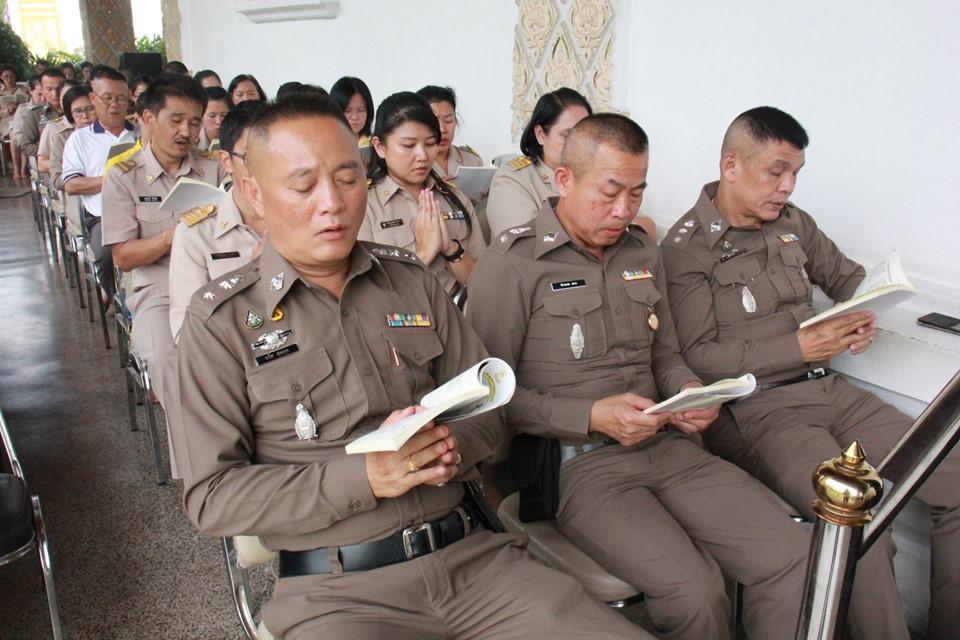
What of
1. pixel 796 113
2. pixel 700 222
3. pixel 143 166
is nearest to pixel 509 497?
pixel 700 222

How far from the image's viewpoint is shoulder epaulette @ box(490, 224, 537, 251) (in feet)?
6.53

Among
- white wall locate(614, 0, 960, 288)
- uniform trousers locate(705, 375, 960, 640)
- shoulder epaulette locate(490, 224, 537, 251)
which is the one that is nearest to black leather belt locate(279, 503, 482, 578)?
shoulder epaulette locate(490, 224, 537, 251)

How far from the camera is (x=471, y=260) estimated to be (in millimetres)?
2914

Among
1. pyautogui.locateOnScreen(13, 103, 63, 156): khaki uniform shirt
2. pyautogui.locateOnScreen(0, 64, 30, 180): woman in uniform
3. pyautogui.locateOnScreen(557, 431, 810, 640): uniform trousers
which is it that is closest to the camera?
pyautogui.locateOnScreen(557, 431, 810, 640): uniform trousers

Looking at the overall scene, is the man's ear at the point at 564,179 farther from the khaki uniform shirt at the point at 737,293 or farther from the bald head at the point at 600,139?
the khaki uniform shirt at the point at 737,293

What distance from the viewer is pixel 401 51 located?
17.3ft

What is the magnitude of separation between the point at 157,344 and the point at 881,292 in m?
2.32

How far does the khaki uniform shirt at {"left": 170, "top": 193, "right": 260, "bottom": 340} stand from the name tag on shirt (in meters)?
1.10

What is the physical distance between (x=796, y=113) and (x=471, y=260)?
124 cm

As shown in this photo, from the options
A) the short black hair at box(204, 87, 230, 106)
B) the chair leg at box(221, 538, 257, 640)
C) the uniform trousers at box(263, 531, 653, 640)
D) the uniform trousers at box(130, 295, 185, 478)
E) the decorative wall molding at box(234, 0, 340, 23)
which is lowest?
the chair leg at box(221, 538, 257, 640)

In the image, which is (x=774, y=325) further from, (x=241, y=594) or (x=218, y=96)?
(x=218, y=96)

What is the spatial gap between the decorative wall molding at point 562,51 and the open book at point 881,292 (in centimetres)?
170

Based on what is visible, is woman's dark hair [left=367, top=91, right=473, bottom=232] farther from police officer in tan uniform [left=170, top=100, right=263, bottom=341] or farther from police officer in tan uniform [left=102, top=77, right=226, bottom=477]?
police officer in tan uniform [left=102, top=77, right=226, bottom=477]

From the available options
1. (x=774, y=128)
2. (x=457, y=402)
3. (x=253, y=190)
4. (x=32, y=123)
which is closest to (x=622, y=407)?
(x=457, y=402)
